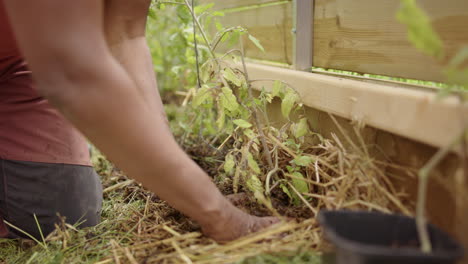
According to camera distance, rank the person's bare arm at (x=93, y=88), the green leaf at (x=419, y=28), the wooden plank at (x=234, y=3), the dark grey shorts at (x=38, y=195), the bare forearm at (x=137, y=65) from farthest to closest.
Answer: the wooden plank at (x=234, y=3) → the dark grey shorts at (x=38, y=195) → the bare forearm at (x=137, y=65) → the person's bare arm at (x=93, y=88) → the green leaf at (x=419, y=28)

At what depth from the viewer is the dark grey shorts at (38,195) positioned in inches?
61.5

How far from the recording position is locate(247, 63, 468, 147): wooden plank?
850mm

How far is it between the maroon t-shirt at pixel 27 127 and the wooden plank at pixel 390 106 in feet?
2.92

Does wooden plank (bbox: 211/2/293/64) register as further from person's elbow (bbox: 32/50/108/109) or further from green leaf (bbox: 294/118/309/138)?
person's elbow (bbox: 32/50/108/109)

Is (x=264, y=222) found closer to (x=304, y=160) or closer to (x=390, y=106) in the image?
(x=304, y=160)

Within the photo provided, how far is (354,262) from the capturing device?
70cm

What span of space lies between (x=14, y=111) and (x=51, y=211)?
396 mm

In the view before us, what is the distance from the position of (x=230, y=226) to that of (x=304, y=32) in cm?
92

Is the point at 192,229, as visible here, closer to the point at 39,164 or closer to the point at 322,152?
the point at 322,152

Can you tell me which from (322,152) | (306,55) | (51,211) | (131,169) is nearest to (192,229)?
(131,169)

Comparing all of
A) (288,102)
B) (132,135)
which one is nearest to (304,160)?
(288,102)

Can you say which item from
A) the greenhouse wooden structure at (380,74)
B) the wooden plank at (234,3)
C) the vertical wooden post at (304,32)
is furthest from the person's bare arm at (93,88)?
the wooden plank at (234,3)

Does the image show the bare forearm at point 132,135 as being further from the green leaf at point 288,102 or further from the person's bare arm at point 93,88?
the green leaf at point 288,102

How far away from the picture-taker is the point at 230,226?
1062mm
